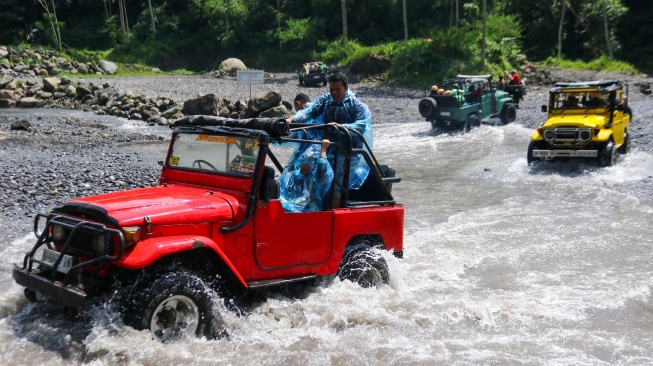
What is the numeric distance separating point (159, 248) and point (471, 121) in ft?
64.4

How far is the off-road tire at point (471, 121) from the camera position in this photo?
2339cm

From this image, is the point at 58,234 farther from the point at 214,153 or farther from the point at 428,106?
the point at 428,106

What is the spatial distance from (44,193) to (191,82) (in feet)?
102

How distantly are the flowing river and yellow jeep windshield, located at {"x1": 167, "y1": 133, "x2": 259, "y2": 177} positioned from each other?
4.07ft

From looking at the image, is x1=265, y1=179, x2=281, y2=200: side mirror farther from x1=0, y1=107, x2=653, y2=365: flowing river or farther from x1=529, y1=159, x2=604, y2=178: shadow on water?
x1=529, y1=159, x2=604, y2=178: shadow on water

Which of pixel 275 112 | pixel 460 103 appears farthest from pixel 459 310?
pixel 275 112

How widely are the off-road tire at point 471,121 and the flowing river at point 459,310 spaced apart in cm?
1027

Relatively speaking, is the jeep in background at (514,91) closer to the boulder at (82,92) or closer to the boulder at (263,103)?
the boulder at (263,103)

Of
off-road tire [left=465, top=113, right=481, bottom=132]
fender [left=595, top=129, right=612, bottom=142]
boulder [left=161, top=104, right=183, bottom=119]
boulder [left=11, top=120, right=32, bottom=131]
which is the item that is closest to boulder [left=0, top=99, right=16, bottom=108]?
boulder [left=161, top=104, right=183, bottom=119]

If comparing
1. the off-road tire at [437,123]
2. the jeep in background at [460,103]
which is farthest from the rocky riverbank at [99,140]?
the jeep in background at [460,103]

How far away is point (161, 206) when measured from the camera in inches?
208

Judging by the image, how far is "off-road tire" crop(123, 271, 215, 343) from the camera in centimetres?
498

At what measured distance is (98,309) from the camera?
16.6 ft

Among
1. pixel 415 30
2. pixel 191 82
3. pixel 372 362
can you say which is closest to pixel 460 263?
pixel 372 362
